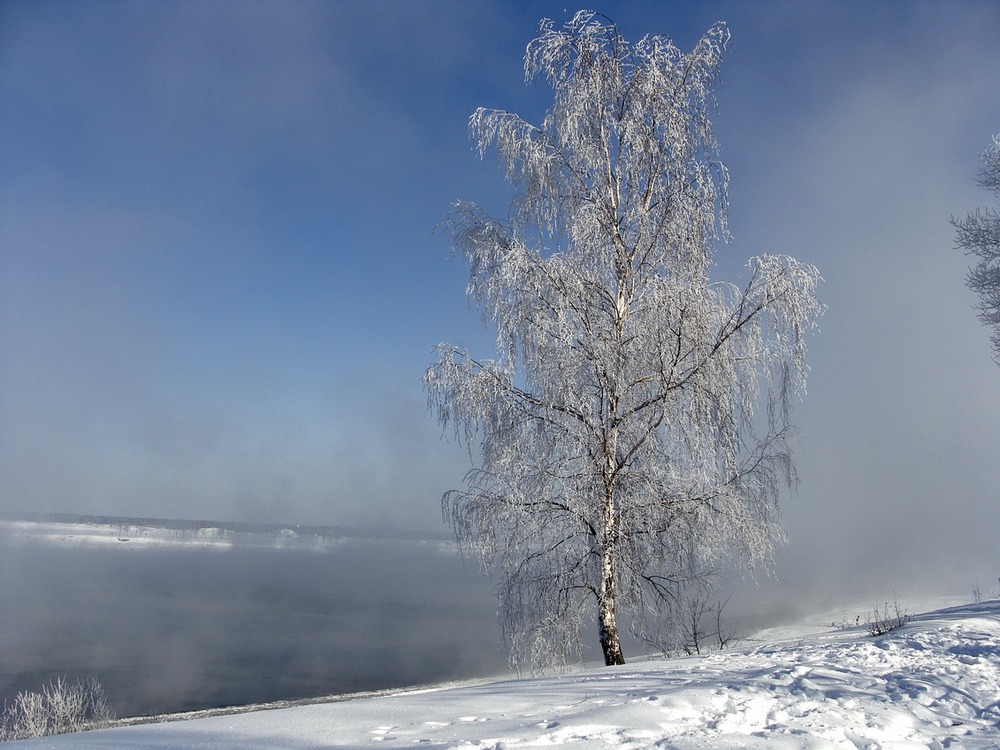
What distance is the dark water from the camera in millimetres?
18672

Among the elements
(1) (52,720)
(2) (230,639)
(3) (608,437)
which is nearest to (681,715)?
(3) (608,437)

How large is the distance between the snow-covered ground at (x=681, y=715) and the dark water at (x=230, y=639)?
14349 millimetres

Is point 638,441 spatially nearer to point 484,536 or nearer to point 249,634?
point 484,536

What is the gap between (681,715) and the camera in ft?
13.5

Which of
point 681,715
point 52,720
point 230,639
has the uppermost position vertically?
point 681,715

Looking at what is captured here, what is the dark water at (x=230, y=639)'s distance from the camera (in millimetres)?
18672

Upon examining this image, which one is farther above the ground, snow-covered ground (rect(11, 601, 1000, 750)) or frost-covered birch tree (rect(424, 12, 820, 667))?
frost-covered birch tree (rect(424, 12, 820, 667))

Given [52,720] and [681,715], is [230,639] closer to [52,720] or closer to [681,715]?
[52,720]

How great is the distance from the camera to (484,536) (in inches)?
356

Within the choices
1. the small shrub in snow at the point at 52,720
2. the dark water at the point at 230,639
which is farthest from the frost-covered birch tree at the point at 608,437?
the dark water at the point at 230,639

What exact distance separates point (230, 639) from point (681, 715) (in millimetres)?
26718

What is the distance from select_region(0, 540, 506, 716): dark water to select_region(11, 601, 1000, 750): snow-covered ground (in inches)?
565

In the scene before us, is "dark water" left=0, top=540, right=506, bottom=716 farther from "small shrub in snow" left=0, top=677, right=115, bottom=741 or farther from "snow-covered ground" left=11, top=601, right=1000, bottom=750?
"snow-covered ground" left=11, top=601, right=1000, bottom=750

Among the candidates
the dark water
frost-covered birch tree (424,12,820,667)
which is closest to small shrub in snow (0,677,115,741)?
the dark water
